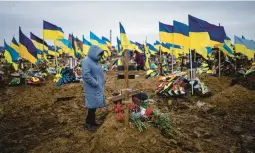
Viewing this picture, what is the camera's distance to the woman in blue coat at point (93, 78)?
581 cm

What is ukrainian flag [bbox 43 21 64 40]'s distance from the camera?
15848 millimetres

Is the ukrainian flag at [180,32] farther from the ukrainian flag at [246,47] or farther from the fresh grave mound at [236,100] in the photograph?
the fresh grave mound at [236,100]

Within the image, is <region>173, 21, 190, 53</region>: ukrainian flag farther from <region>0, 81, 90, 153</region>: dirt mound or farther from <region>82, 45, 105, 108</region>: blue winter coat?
<region>82, 45, 105, 108</region>: blue winter coat

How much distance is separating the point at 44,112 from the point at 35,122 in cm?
122

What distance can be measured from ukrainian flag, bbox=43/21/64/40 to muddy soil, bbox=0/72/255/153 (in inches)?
205

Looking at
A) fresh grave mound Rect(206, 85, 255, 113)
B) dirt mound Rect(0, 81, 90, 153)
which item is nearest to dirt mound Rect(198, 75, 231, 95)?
fresh grave mound Rect(206, 85, 255, 113)

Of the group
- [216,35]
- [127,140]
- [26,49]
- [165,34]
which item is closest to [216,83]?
[216,35]

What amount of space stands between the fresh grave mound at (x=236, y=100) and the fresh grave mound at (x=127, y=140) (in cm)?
464

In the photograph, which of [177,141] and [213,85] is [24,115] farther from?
[213,85]

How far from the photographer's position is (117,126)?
5.35 meters

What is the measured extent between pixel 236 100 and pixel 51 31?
1172 cm

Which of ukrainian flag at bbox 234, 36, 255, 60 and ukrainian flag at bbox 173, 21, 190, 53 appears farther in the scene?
ukrainian flag at bbox 234, 36, 255, 60

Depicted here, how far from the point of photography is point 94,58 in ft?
19.5

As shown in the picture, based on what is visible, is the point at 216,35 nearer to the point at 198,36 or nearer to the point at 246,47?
the point at 198,36
